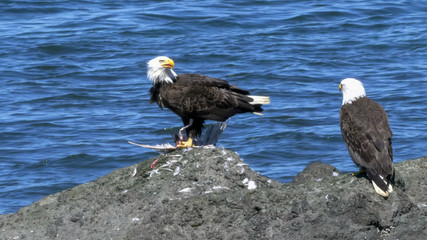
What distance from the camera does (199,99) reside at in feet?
24.9

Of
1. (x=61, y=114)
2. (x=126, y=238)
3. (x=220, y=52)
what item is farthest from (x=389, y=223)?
(x=220, y=52)

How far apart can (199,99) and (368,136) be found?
1805 millimetres

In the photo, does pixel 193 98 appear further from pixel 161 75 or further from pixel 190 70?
pixel 190 70

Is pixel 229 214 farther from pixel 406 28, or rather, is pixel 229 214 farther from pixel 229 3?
pixel 229 3

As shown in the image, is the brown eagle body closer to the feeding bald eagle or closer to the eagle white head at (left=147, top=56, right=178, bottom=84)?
the eagle white head at (left=147, top=56, right=178, bottom=84)

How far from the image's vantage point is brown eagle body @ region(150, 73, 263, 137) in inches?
297

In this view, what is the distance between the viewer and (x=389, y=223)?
5766mm

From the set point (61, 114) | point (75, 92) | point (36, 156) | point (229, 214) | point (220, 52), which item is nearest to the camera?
point (229, 214)

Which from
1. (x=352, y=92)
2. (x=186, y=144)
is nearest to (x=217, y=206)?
(x=186, y=144)

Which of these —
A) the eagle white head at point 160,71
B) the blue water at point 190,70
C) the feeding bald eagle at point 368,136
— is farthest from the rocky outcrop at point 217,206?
the blue water at point 190,70

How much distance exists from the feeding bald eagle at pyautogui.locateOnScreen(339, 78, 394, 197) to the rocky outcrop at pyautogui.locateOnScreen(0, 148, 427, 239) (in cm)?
11

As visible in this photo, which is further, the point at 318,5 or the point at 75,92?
the point at 318,5

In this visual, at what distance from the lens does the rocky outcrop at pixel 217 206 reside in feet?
18.6

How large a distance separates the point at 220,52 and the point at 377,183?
1166 cm
